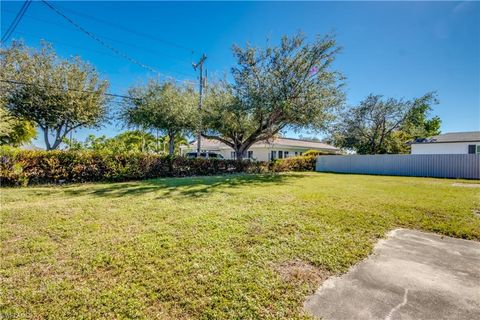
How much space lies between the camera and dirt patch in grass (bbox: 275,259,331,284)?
109 inches

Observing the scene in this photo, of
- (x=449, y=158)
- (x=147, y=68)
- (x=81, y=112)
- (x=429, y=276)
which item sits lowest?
(x=429, y=276)

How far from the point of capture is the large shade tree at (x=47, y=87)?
1402 centimetres

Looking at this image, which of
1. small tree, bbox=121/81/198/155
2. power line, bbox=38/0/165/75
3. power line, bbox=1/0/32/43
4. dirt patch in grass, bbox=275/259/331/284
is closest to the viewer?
dirt patch in grass, bbox=275/259/331/284

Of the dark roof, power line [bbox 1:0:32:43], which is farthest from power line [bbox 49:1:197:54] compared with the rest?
the dark roof

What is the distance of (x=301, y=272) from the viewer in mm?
2939

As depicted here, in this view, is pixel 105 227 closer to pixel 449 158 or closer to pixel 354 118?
pixel 449 158

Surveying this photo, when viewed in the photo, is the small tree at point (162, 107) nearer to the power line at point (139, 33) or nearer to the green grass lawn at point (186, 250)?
the power line at point (139, 33)

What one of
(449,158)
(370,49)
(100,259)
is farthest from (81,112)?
(449,158)

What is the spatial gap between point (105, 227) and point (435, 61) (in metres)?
16.4

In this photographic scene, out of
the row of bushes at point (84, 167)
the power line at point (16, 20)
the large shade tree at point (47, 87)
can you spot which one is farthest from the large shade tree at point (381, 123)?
the power line at point (16, 20)

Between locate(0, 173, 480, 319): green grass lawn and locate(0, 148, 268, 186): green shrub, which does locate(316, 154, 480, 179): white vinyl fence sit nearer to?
locate(0, 173, 480, 319): green grass lawn

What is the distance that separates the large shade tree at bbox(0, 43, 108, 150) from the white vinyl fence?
19.3m

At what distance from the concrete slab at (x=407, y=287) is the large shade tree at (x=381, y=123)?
69.9ft

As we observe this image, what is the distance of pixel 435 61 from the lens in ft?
40.4
